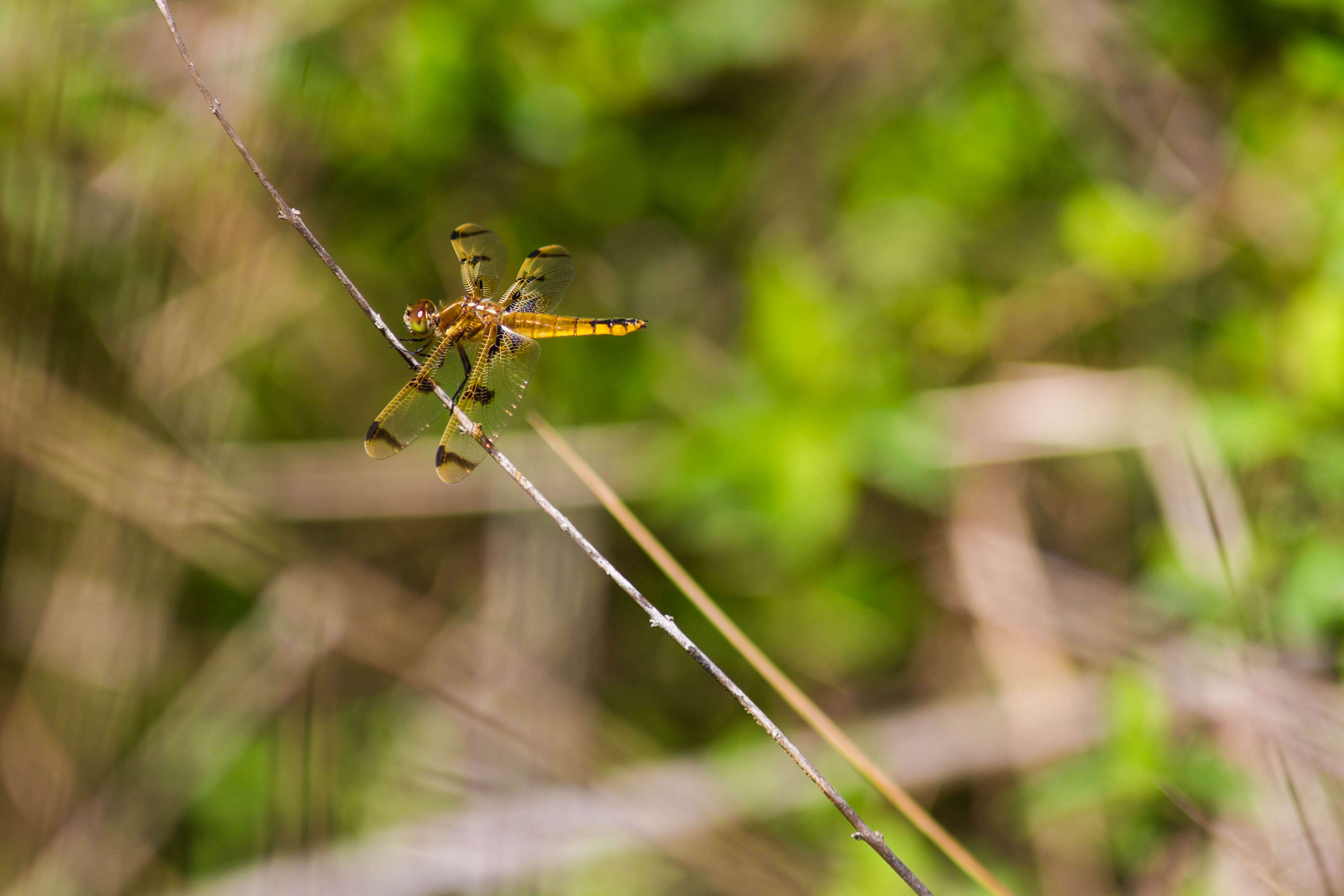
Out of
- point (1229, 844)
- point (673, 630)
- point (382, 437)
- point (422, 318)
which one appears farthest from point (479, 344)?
point (1229, 844)

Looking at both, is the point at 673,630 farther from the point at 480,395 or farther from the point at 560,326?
the point at 560,326

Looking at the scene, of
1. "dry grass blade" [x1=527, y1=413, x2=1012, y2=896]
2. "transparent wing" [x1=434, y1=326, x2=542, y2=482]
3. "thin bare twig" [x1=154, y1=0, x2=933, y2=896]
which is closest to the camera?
"thin bare twig" [x1=154, y1=0, x2=933, y2=896]

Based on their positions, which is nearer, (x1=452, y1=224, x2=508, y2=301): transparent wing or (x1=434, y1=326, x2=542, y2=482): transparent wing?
(x1=434, y1=326, x2=542, y2=482): transparent wing

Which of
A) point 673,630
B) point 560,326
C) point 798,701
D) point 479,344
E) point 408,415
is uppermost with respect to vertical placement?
point 560,326

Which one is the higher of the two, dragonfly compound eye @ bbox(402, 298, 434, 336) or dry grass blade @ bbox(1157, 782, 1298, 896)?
dragonfly compound eye @ bbox(402, 298, 434, 336)

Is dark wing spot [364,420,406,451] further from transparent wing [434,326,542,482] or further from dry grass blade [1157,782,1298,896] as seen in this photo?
dry grass blade [1157,782,1298,896]

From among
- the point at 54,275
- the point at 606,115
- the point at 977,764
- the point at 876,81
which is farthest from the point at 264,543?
the point at 876,81

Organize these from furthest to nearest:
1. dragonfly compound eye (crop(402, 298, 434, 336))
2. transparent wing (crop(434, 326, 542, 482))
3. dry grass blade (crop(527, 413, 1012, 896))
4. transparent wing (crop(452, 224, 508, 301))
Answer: transparent wing (crop(452, 224, 508, 301)) < dragonfly compound eye (crop(402, 298, 434, 336)) < transparent wing (crop(434, 326, 542, 482)) < dry grass blade (crop(527, 413, 1012, 896))

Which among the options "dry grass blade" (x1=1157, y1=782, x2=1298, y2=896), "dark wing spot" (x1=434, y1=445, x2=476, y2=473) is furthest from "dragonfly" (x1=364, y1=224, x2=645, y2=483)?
"dry grass blade" (x1=1157, y1=782, x2=1298, y2=896)
